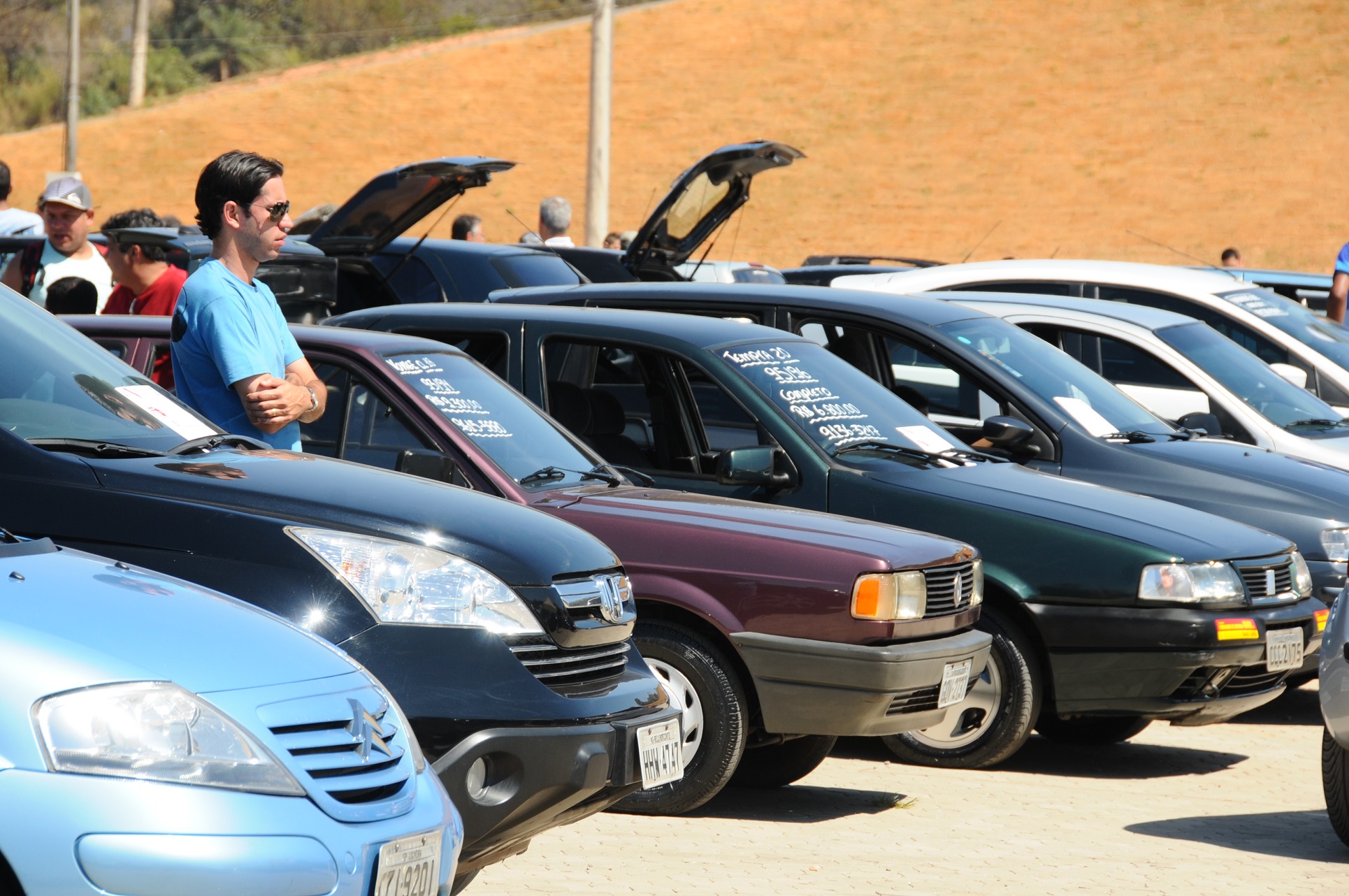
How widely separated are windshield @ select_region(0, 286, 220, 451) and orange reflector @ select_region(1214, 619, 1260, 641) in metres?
4.13

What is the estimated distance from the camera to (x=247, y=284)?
5383 millimetres

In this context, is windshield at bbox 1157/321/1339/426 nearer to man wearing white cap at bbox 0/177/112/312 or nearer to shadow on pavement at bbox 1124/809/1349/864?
shadow on pavement at bbox 1124/809/1349/864

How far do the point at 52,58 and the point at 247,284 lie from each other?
8684 cm

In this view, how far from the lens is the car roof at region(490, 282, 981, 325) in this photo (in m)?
8.17

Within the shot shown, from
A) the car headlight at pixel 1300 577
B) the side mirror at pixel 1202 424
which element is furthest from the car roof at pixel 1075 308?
the car headlight at pixel 1300 577

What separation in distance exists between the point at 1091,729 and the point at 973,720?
114 centimetres

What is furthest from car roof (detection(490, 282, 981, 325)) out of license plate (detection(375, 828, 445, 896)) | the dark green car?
license plate (detection(375, 828, 445, 896))

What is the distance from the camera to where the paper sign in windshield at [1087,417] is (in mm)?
8172

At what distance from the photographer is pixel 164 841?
9.12 feet

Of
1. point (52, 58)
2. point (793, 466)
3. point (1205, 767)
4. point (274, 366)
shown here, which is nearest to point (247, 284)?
point (274, 366)

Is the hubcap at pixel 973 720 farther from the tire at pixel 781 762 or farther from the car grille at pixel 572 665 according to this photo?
the car grille at pixel 572 665

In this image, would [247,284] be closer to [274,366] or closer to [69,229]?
[274,366]

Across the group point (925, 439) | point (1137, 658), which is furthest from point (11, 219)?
point (1137, 658)

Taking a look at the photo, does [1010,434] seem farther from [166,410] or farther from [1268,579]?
[166,410]
